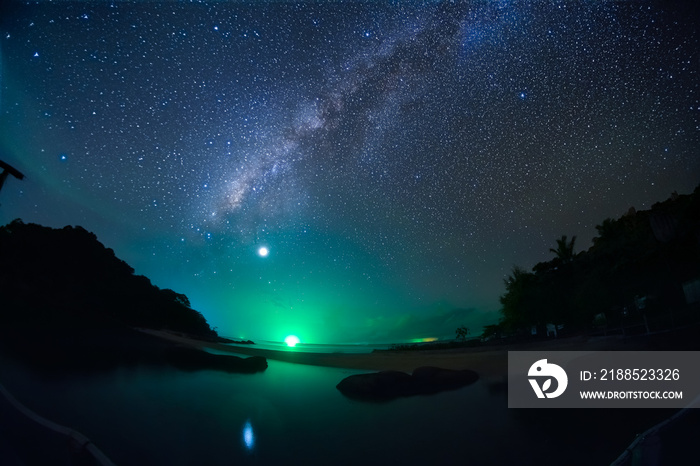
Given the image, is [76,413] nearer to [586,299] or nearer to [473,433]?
[473,433]

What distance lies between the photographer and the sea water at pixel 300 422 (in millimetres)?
2957

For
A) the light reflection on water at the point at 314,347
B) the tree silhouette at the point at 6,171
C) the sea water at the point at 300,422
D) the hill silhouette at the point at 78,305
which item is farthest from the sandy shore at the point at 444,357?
the tree silhouette at the point at 6,171

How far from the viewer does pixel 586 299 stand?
367 cm

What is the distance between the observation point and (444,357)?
3.71m

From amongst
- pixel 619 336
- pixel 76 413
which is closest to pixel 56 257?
pixel 76 413

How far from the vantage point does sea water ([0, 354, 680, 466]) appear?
2957mm

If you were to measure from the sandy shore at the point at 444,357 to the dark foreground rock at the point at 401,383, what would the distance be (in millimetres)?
105

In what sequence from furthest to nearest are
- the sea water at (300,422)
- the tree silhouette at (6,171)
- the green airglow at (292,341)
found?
the tree silhouette at (6,171), the green airglow at (292,341), the sea water at (300,422)

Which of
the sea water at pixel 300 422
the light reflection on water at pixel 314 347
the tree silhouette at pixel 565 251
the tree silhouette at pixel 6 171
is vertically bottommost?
the sea water at pixel 300 422

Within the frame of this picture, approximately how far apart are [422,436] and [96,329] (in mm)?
4689

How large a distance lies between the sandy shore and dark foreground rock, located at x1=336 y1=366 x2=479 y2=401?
0.34ft

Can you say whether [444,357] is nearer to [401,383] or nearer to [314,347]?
[401,383]

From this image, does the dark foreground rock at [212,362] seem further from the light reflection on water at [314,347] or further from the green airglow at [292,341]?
the green airglow at [292,341]

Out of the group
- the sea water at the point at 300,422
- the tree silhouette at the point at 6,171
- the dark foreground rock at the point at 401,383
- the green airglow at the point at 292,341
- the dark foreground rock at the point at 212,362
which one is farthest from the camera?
the tree silhouette at the point at 6,171
